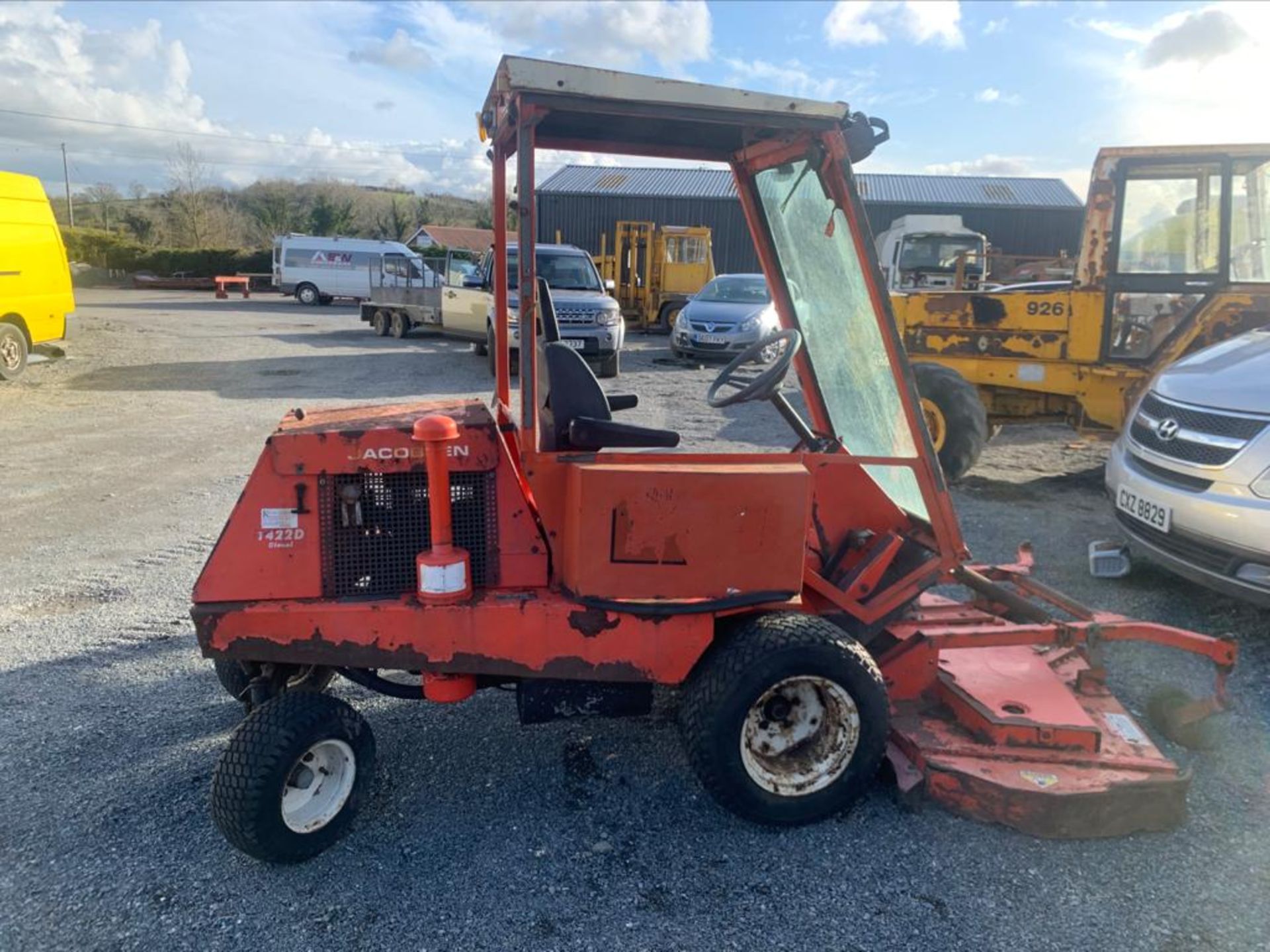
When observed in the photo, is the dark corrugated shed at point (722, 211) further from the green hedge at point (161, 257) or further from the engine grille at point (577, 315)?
the engine grille at point (577, 315)

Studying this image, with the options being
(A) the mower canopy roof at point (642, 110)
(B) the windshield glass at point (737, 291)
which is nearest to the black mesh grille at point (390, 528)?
(A) the mower canopy roof at point (642, 110)

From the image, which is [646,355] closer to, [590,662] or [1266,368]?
[1266,368]

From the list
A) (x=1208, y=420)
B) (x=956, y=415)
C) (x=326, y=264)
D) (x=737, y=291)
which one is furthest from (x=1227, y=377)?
(x=326, y=264)

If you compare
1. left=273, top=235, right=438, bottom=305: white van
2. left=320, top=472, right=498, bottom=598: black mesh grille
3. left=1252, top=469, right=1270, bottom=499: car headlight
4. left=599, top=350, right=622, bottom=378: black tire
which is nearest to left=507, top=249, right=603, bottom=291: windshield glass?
left=599, top=350, right=622, bottom=378: black tire

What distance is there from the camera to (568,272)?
13758 mm

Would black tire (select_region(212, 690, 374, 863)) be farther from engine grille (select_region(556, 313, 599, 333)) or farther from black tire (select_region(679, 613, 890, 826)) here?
engine grille (select_region(556, 313, 599, 333))

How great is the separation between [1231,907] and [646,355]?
1529cm

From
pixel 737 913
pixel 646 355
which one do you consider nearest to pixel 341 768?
pixel 737 913

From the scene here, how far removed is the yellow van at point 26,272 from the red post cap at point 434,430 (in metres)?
11.7

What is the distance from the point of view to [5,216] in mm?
11102

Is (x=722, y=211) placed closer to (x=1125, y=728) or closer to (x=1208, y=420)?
(x=1208, y=420)

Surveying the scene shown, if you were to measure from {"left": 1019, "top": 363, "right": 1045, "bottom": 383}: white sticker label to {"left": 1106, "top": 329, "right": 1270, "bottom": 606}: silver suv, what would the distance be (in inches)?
94.6

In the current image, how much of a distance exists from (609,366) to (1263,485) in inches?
392

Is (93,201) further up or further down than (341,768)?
further up
